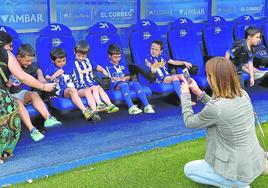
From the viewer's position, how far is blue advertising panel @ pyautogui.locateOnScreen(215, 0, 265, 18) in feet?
28.4

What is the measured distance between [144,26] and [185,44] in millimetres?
725

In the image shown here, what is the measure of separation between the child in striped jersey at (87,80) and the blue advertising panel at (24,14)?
73cm

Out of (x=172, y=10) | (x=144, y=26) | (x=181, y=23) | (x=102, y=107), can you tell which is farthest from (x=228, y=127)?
(x=172, y=10)

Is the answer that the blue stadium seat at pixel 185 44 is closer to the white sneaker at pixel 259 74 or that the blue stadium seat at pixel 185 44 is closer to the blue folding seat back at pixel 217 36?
the blue folding seat back at pixel 217 36

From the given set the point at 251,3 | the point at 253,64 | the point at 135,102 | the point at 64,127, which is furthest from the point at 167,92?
the point at 251,3

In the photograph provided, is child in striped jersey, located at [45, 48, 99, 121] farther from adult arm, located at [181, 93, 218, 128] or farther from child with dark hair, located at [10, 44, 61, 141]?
adult arm, located at [181, 93, 218, 128]

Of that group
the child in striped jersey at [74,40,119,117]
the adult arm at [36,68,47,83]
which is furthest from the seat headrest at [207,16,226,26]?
the adult arm at [36,68,47,83]

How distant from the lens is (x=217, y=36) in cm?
797

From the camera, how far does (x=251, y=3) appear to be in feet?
30.2

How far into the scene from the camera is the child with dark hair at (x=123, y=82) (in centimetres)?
620

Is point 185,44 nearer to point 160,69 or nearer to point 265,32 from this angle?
point 160,69

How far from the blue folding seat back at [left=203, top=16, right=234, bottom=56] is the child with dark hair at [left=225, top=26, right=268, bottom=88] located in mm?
536

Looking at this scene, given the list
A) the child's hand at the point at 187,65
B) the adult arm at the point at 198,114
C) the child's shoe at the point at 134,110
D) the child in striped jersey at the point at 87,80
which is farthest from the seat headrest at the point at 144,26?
the adult arm at the point at 198,114

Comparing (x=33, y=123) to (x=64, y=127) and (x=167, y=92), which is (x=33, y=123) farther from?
(x=167, y=92)
